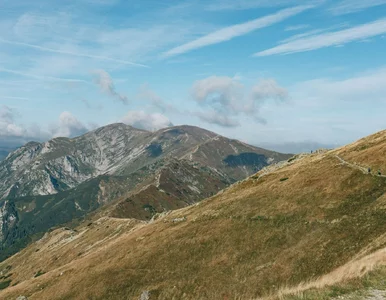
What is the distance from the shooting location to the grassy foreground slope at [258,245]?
1761 inches

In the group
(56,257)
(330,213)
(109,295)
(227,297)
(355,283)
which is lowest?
(56,257)

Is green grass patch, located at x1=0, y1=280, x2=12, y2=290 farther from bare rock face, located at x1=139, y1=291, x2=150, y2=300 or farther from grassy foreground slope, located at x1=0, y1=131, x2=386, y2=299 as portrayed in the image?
bare rock face, located at x1=139, y1=291, x2=150, y2=300

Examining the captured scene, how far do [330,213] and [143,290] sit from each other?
3310 cm

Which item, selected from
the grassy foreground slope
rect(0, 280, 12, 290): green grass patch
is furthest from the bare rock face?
rect(0, 280, 12, 290): green grass patch

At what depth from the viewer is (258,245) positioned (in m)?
55.0

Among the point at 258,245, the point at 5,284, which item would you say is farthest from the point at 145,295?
the point at 5,284

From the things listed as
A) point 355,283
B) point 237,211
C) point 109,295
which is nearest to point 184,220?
point 237,211

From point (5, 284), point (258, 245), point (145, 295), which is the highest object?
point (258, 245)

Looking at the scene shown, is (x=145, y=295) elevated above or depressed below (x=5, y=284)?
above

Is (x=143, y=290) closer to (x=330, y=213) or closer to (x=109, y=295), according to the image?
(x=109, y=295)

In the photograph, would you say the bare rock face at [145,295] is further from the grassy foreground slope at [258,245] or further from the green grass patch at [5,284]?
the green grass patch at [5,284]

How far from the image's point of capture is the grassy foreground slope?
44719 mm

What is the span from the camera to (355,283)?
69.8ft

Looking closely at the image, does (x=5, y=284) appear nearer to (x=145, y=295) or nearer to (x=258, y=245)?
(x=145, y=295)
